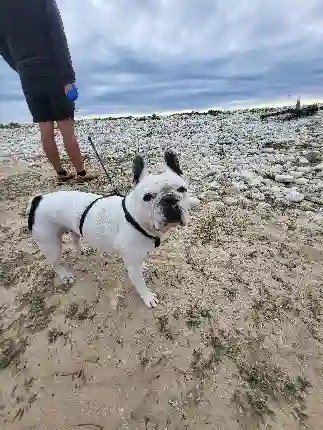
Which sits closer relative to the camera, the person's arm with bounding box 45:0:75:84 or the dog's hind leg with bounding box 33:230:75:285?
the dog's hind leg with bounding box 33:230:75:285

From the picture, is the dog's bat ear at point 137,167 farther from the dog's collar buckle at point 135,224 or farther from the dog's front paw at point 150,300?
the dog's front paw at point 150,300

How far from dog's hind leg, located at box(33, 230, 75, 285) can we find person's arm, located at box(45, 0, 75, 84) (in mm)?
3926

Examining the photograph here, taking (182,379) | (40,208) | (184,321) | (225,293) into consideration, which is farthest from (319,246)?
(40,208)

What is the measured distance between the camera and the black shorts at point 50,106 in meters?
6.82

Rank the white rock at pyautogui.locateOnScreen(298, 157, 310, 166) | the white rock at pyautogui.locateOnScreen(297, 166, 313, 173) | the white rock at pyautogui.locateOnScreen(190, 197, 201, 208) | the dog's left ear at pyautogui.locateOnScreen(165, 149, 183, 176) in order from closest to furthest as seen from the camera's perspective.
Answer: the dog's left ear at pyautogui.locateOnScreen(165, 149, 183, 176) → the white rock at pyautogui.locateOnScreen(190, 197, 201, 208) → the white rock at pyautogui.locateOnScreen(297, 166, 313, 173) → the white rock at pyautogui.locateOnScreen(298, 157, 310, 166)

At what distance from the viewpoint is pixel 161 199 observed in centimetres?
317

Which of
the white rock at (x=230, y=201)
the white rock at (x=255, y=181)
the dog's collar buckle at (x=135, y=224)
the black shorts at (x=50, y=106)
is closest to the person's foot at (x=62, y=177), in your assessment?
the black shorts at (x=50, y=106)

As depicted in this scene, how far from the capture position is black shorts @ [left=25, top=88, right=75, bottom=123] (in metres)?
6.82

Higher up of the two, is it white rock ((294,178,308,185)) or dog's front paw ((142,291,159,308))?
white rock ((294,178,308,185))

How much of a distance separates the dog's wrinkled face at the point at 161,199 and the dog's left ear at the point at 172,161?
0.58 ft

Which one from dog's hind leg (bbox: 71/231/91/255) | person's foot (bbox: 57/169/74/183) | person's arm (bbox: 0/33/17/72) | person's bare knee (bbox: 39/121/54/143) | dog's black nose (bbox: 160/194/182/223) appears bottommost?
dog's hind leg (bbox: 71/231/91/255)

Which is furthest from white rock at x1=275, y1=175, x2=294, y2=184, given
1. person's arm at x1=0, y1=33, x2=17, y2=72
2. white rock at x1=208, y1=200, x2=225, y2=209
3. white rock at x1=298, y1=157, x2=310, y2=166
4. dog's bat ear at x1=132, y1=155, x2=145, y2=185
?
person's arm at x1=0, y1=33, x2=17, y2=72

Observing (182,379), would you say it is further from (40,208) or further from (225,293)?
(40,208)

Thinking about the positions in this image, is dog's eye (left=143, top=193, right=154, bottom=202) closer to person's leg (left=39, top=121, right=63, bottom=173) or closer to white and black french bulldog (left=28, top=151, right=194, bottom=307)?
white and black french bulldog (left=28, top=151, right=194, bottom=307)
